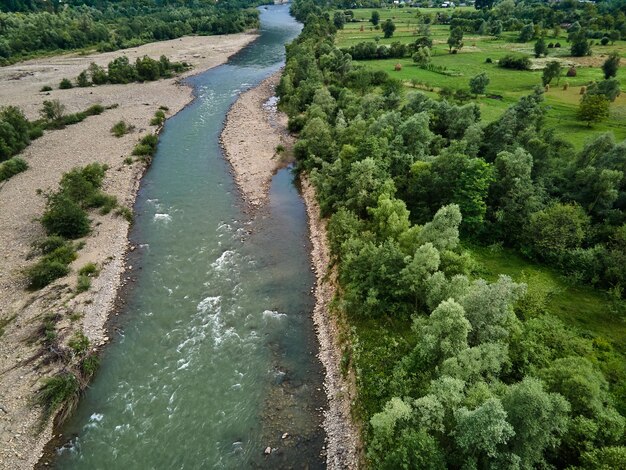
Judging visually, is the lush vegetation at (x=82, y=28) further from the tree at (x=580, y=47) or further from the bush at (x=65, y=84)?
the tree at (x=580, y=47)

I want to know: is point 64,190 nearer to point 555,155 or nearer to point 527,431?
point 527,431

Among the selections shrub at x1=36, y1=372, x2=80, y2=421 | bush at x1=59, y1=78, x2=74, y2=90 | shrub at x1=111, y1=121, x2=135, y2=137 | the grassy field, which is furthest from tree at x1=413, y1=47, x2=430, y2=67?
shrub at x1=36, y1=372, x2=80, y2=421

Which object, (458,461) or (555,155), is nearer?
(458,461)

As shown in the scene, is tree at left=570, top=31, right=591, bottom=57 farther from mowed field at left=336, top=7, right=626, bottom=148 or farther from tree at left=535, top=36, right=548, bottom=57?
tree at left=535, top=36, right=548, bottom=57

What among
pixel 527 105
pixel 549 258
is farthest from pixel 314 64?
pixel 549 258

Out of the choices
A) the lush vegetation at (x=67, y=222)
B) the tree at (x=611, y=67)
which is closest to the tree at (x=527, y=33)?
the tree at (x=611, y=67)

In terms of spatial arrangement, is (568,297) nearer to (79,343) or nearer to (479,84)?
(79,343)

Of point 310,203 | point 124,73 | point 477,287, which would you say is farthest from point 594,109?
point 124,73
